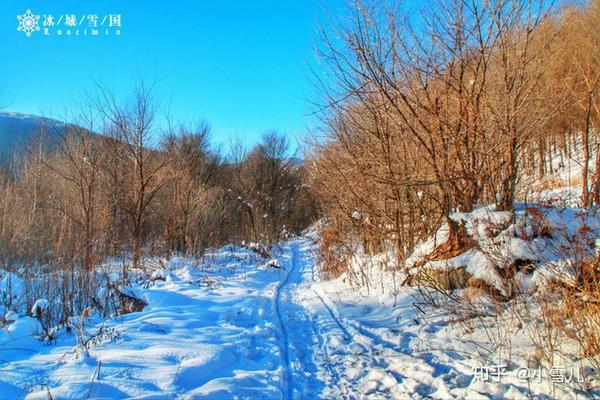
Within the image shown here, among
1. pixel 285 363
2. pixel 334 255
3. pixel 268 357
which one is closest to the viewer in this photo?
pixel 285 363

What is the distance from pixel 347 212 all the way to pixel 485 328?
7.03 metres

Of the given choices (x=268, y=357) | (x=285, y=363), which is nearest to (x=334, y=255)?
(x=268, y=357)

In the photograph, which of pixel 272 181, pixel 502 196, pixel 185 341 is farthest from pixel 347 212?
pixel 272 181

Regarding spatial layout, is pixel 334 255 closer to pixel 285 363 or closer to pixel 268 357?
pixel 268 357

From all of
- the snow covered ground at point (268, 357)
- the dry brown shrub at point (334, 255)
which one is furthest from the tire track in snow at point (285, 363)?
the dry brown shrub at point (334, 255)

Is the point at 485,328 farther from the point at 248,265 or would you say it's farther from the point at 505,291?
the point at 248,265

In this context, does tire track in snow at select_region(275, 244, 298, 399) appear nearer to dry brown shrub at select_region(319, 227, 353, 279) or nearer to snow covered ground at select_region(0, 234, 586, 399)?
snow covered ground at select_region(0, 234, 586, 399)

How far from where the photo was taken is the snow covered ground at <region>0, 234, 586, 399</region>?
292 cm

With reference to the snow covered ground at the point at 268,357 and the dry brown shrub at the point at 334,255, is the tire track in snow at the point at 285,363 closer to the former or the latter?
the snow covered ground at the point at 268,357

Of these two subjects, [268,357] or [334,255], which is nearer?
[268,357]

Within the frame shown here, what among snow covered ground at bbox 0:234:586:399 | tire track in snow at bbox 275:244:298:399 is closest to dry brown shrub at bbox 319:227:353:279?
tire track in snow at bbox 275:244:298:399

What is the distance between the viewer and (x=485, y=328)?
3795 mm

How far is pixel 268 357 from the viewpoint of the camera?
395 centimetres

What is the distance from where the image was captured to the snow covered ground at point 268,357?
2924 millimetres
